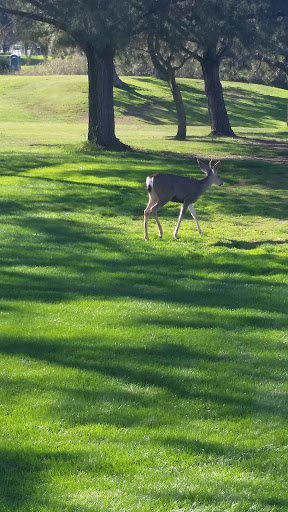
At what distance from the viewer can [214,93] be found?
47.2m

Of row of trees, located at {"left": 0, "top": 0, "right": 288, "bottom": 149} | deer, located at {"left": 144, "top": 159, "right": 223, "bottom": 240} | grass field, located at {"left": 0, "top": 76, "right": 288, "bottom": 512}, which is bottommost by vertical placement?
grass field, located at {"left": 0, "top": 76, "right": 288, "bottom": 512}

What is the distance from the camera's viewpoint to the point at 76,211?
68.7ft

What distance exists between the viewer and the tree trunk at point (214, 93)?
46.2m

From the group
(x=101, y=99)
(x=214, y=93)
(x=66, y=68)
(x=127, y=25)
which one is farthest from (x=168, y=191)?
(x=66, y=68)

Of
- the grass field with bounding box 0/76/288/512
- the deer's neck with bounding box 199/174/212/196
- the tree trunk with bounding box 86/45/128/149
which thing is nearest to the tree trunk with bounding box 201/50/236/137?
the tree trunk with bounding box 86/45/128/149

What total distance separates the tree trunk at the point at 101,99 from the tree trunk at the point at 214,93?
40.1 feet

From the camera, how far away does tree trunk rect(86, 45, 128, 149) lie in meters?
34.2

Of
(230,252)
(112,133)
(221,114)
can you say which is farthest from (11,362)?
(221,114)

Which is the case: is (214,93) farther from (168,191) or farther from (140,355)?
(140,355)

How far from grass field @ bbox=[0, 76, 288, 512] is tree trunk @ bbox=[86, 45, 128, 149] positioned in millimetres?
11567

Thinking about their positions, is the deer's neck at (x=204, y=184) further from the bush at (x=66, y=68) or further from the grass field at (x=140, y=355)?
the bush at (x=66, y=68)

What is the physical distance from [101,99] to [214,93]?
13918 mm

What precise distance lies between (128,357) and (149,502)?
3.23 m

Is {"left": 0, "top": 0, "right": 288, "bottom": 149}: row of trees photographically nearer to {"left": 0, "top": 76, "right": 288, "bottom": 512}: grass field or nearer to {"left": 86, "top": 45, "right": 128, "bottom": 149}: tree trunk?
{"left": 86, "top": 45, "right": 128, "bottom": 149}: tree trunk
